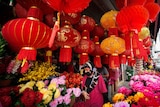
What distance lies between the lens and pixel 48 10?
113 centimetres

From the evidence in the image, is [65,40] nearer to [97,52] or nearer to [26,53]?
[26,53]

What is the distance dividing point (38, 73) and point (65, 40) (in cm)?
29

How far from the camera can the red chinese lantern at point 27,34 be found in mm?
882

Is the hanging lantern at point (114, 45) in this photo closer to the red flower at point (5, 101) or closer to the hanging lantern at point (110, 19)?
the hanging lantern at point (110, 19)

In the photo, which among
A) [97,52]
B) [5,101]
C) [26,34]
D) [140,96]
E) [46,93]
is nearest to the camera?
[26,34]

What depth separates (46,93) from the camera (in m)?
1.16

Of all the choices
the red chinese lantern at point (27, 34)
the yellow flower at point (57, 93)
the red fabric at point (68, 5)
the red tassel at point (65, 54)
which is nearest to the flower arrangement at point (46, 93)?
the yellow flower at point (57, 93)

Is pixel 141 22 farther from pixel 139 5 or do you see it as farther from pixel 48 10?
pixel 48 10

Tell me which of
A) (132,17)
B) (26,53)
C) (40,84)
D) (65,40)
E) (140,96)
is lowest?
(140,96)

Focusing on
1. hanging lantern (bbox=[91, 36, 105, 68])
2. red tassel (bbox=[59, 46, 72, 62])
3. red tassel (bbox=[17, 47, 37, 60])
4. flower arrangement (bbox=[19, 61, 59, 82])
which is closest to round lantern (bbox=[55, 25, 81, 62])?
red tassel (bbox=[59, 46, 72, 62])

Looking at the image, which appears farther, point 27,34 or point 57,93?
point 57,93

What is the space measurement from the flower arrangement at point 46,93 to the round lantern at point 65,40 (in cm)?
18

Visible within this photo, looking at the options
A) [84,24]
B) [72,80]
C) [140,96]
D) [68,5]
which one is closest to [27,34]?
[68,5]

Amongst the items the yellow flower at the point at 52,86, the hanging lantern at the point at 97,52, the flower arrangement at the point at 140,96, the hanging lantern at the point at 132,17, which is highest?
the hanging lantern at the point at 132,17
